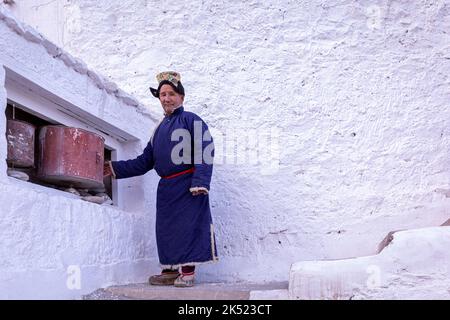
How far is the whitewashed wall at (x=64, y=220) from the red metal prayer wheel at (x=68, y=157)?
106 millimetres

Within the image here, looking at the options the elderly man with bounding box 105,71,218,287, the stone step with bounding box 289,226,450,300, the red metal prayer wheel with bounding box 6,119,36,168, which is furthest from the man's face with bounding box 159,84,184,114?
the stone step with bounding box 289,226,450,300

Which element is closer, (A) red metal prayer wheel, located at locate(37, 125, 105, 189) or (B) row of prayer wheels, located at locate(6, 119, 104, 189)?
(B) row of prayer wheels, located at locate(6, 119, 104, 189)

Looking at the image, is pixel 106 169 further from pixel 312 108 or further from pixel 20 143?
pixel 312 108

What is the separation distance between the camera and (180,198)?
3.55 m

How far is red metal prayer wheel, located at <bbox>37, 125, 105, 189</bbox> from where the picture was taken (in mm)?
3133

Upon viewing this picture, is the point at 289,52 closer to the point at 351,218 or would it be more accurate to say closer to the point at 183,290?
the point at 351,218

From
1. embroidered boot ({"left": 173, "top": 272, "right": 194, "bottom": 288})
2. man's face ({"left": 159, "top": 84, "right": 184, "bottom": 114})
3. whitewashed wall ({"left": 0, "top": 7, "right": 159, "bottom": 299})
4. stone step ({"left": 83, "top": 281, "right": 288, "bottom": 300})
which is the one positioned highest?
man's face ({"left": 159, "top": 84, "right": 184, "bottom": 114})

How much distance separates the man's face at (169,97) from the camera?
370 centimetres

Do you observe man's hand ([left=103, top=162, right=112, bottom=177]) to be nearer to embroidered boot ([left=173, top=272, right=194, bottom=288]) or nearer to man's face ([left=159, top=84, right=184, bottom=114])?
man's face ([left=159, top=84, right=184, bottom=114])

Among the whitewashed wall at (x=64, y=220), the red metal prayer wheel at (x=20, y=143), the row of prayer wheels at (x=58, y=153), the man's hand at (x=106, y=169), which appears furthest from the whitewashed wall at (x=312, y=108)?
the red metal prayer wheel at (x=20, y=143)

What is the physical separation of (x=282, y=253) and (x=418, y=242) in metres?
1.47

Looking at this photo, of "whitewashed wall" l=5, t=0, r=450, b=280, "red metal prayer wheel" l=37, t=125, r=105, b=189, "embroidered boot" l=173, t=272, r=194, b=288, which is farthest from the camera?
"whitewashed wall" l=5, t=0, r=450, b=280

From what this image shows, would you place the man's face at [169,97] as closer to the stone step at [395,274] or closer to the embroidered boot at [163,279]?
the embroidered boot at [163,279]

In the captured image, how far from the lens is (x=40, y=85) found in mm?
2939
